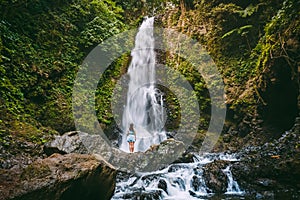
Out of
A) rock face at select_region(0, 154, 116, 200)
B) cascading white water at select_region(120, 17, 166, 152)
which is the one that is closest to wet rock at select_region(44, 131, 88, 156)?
rock face at select_region(0, 154, 116, 200)

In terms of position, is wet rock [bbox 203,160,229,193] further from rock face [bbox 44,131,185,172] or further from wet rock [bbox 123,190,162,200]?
rock face [bbox 44,131,185,172]

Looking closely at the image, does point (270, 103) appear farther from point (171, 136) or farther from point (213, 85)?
point (171, 136)

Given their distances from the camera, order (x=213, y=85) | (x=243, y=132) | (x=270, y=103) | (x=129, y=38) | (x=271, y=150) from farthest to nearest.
A: (x=129, y=38), (x=213, y=85), (x=243, y=132), (x=270, y=103), (x=271, y=150)

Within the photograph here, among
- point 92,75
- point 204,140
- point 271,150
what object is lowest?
point 271,150

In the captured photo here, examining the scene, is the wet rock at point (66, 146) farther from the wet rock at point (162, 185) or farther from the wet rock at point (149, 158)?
the wet rock at point (162, 185)

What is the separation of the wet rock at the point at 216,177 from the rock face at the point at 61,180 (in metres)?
2.33

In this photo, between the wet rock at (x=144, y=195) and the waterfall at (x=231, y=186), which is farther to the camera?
the waterfall at (x=231, y=186)

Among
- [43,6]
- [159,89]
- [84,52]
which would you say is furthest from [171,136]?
[43,6]

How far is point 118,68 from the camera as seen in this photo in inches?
477

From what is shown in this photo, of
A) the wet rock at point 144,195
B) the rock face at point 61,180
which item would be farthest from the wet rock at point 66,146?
the rock face at point 61,180

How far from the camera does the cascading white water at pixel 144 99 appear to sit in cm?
1062

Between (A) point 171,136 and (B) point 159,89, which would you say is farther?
(B) point 159,89

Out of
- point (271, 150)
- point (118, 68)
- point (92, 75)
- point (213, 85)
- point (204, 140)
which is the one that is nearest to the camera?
point (271, 150)

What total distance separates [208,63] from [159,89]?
2684 mm
